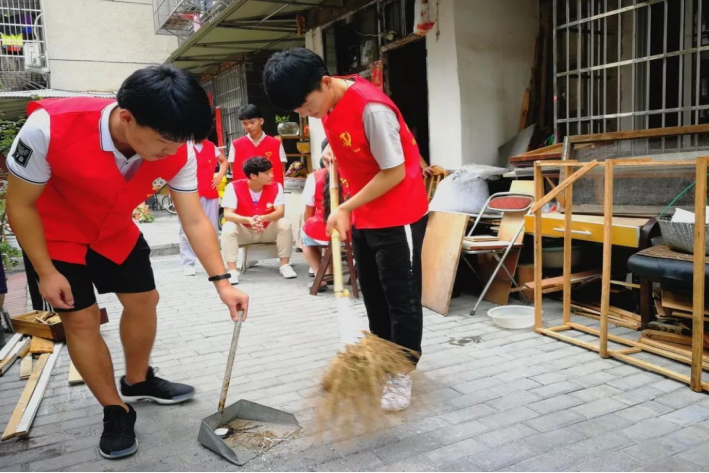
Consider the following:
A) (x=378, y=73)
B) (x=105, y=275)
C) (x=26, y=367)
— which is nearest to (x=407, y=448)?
(x=105, y=275)

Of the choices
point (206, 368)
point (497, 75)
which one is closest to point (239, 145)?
point (497, 75)

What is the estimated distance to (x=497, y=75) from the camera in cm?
680

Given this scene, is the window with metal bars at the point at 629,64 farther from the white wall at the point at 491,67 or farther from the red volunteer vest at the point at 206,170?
the red volunteer vest at the point at 206,170

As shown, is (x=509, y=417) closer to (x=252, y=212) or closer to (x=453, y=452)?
(x=453, y=452)

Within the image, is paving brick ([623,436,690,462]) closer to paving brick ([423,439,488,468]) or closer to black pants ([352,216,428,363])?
paving brick ([423,439,488,468])

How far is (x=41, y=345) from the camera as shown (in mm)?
4113

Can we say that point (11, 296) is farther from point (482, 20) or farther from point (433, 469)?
point (482, 20)

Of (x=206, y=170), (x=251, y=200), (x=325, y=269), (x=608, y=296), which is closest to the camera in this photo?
(x=608, y=296)

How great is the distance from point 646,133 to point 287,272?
4.07 meters

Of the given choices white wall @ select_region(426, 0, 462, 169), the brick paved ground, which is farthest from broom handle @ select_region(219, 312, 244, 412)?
white wall @ select_region(426, 0, 462, 169)

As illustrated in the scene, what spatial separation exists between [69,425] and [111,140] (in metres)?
1.60

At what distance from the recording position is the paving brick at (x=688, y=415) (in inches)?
107

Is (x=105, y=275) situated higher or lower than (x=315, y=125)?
lower

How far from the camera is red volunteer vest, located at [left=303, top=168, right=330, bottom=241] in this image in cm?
582
